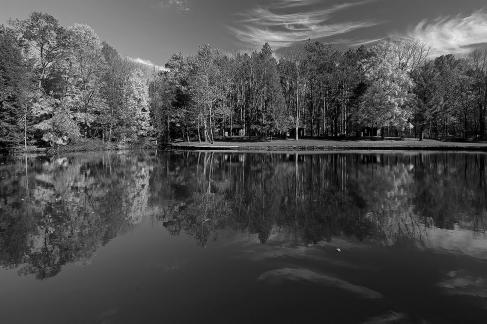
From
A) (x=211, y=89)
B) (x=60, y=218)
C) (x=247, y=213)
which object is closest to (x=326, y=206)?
(x=247, y=213)

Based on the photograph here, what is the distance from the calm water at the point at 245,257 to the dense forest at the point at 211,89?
134ft

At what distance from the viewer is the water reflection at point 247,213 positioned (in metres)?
10.3

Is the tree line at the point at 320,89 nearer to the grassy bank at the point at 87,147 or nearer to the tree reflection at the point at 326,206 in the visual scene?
the grassy bank at the point at 87,147

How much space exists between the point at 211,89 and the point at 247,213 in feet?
181

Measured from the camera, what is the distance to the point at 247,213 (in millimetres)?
14188

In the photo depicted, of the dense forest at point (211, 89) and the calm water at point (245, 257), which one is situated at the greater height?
the dense forest at point (211, 89)

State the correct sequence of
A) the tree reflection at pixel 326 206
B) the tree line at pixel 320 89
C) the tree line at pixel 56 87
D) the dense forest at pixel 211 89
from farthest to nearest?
the tree line at pixel 320 89, the dense forest at pixel 211 89, the tree line at pixel 56 87, the tree reflection at pixel 326 206

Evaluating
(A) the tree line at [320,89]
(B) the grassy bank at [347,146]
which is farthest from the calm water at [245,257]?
(A) the tree line at [320,89]

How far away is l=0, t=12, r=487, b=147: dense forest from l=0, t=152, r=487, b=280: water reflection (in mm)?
35465

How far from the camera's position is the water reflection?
33.7ft

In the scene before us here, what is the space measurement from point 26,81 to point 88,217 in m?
44.3

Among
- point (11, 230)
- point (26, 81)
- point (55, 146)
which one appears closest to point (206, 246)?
point (11, 230)

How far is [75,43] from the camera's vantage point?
5866cm

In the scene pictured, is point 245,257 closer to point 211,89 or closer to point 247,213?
point 247,213
